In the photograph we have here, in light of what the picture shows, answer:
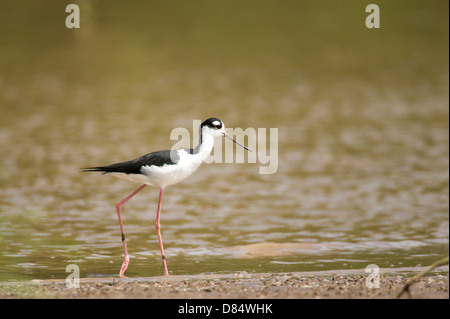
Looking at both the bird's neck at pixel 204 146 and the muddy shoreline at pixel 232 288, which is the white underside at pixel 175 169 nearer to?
the bird's neck at pixel 204 146

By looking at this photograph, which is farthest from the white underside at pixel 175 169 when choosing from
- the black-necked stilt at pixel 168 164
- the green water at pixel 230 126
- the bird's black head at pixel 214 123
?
the green water at pixel 230 126

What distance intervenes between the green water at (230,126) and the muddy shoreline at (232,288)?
0.85 metres

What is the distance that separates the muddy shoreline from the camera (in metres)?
7.61

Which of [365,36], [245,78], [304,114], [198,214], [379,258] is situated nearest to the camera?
[379,258]

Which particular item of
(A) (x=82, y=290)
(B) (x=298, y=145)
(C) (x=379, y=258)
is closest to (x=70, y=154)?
(B) (x=298, y=145)

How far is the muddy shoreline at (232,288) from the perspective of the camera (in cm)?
761

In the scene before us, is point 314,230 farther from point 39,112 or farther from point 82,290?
point 39,112

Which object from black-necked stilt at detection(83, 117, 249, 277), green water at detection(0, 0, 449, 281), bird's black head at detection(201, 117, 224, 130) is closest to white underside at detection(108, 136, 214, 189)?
black-necked stilt at detection(83, 117, 249, 277)

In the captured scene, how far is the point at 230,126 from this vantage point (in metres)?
20.8

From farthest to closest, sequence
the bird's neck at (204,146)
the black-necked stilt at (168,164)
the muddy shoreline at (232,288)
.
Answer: the bird's neck at (204,146), the black-necked stilt at (168,164), the muddy shoreline at (232,288)

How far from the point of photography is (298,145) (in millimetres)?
19562

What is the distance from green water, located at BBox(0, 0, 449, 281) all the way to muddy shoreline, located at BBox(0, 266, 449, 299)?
85 centimetres

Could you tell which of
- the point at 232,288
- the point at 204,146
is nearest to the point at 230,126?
the point at 204,146

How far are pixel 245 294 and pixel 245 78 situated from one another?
68.3ft
